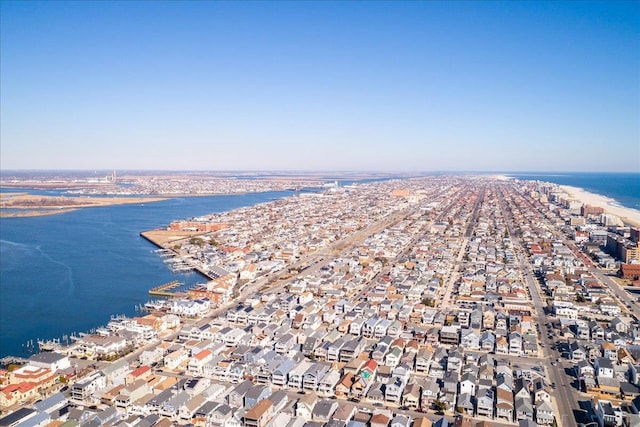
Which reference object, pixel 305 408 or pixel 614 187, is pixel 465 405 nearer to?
pixel 305 408

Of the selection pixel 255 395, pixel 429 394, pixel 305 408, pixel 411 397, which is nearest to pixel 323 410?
pixel 305 408

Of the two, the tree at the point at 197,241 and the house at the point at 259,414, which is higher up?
the tree at the point at 197,241

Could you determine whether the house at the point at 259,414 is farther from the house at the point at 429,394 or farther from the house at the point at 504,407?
the house at the point at 504,407

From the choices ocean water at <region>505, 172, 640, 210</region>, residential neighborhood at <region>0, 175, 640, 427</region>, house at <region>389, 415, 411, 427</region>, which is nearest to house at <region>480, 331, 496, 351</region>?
residential neighborhood at <region>0, 175, 640, 427</region>

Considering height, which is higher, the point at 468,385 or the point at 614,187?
the point at 614,187

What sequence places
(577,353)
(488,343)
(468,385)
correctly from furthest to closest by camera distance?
(488,343), (577,353), (468,385)

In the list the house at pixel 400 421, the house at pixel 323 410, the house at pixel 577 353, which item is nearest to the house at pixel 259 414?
the house at pixel 323 410

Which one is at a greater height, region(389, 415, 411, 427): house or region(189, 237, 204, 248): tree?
region(189, 237, 204, 248): tree

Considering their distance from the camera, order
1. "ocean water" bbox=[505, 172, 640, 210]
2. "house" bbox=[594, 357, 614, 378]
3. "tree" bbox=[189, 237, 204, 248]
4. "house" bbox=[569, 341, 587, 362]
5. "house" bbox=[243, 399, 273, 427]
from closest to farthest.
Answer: "house" bbox=[243, 399, 273, 427] → "house" bbox=[594, 357, 614, 378] → "house" bbox=[569, 341, 587, 362] → "tree" bbox=[189, 237, 204, 248] → "ocean water" bbox=[505, 172, 640, 210]

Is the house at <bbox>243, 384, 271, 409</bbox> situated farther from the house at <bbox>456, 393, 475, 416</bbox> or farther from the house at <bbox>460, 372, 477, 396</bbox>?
the house at <bbox>460, 372, 477, 396</bbox>
